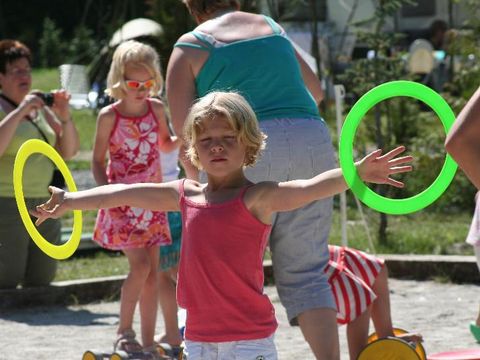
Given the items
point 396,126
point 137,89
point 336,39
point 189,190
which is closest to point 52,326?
point 137,89

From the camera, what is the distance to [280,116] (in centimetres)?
445

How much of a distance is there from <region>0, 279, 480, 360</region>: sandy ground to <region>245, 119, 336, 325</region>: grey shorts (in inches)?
41.4

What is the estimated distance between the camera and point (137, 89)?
5598 millimetres

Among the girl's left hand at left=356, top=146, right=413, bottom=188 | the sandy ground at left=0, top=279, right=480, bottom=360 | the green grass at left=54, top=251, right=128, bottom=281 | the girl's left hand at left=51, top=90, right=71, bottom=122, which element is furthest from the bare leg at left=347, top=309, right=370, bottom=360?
the green grass at left=54, top=251, right=128, bottom=281

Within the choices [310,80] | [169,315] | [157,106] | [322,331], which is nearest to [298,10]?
[157,106]

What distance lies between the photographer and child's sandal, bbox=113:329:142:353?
17.7 ft

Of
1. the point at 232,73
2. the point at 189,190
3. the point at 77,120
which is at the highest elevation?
the point at 232,73

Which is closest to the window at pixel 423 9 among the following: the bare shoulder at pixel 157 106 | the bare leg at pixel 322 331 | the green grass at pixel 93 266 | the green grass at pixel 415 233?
the green grass at pixel 415 233

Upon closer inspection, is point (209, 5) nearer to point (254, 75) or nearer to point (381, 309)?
point (254, 75)

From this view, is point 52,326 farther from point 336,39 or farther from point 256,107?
point 336,39

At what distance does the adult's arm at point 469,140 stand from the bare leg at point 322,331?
6.23 ft

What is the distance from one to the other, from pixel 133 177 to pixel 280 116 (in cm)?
141

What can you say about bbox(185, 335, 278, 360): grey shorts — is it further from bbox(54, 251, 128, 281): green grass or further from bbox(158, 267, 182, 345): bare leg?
bbox(54, 251, 128, 281): green grass

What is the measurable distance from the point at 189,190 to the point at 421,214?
6771mm
